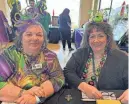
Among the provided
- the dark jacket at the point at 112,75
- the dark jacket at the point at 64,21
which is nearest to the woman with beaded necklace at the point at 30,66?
the dark jacket at the point at 112,75

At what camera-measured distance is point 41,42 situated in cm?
130

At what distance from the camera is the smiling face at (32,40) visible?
1.28m

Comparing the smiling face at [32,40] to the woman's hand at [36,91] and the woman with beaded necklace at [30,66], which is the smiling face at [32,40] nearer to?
the woman with beaded necklace at [30,66]

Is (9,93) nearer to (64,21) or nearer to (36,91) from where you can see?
(36,91)

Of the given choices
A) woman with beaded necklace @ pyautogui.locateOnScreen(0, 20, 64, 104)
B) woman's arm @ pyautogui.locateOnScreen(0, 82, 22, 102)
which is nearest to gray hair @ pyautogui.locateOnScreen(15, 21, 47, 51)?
woman with beaded necklace @ pyautogui.locateOnScreen(0, 20, 64, 104)

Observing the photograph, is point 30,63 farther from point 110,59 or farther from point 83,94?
point 110,59

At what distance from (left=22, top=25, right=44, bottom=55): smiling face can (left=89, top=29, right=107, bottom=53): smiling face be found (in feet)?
1.35

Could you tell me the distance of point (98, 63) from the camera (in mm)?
1434

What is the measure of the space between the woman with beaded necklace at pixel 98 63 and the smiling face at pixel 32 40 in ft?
1.03

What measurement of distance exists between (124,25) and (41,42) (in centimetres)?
187

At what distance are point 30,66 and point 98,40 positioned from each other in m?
0.57

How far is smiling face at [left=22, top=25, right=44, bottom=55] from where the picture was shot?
1.28m

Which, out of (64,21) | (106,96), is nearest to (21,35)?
(106,96)

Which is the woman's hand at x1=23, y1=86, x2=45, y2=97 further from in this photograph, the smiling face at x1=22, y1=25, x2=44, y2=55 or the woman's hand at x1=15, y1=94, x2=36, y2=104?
the smiling face at x1=22, y1=25, x2=44, y2=55
